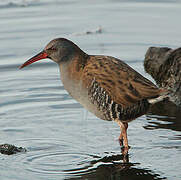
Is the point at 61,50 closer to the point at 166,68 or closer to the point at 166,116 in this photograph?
the point at 166,116

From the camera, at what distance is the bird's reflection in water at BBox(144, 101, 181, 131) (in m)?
8.18

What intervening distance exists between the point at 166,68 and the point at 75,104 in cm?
174

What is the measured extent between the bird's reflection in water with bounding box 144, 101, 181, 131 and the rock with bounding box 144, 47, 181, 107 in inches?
7.4

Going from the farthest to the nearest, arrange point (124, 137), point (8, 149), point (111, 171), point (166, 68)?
1. point (166, 68)
2. point (124, 137)
3. point (8, 149)
4. point (111, 171)

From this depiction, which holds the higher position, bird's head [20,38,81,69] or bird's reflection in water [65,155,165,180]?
bird's head [20,38,81,69]

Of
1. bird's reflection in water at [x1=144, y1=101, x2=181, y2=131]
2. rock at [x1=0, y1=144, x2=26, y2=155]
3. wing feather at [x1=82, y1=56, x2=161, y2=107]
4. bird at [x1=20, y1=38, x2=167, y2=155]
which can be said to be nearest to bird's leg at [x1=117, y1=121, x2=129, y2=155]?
bird at [x1=20, y1=38, x2=167, y2=155]

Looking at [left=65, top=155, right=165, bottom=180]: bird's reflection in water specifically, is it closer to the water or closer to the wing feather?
the water

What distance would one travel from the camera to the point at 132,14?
12.6 m

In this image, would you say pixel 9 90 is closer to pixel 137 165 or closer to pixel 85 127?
pixel 85 127

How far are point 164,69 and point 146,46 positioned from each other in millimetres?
1380

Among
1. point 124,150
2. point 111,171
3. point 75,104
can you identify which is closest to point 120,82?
point 124,150

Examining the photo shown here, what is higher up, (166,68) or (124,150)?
(166,68)

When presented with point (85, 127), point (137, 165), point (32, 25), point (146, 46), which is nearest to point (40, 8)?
point (32, 25)

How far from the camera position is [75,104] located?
903 centimetres
